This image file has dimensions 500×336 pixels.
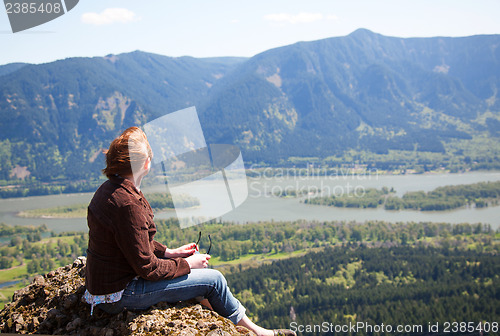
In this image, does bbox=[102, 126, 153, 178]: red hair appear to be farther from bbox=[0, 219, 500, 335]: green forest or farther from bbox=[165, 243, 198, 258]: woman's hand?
bbox=[0, 219, 500, 335]: green forest

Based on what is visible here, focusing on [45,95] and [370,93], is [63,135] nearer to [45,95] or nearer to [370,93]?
[45,95]

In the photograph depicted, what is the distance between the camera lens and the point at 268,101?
504 ft

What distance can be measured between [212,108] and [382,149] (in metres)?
58.0

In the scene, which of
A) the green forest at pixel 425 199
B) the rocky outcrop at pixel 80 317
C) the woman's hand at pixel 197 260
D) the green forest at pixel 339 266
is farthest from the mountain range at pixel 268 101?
A: the woman's hand at pixel 197 260

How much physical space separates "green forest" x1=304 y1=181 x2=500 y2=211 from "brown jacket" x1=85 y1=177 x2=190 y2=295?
67.1 m

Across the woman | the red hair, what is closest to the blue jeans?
the woman

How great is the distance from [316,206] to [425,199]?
56.5 feet

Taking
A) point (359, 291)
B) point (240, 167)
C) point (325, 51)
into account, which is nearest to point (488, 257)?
point (359, 291)

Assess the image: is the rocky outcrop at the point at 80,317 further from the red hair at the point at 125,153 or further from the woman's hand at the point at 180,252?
the red hair at the point at 125,153

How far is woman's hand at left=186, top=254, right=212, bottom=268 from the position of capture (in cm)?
233

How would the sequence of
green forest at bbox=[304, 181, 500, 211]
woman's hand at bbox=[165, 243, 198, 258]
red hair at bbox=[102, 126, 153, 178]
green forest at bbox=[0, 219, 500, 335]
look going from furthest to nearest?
green forest at bbox=[304, 181, 500, 211]
green forest at bbox=[0, 219, 500, 335]
woman's hand at bbox=[165, 243, 198, 258]
red hair at bbox=[102, 126, 153, 178]

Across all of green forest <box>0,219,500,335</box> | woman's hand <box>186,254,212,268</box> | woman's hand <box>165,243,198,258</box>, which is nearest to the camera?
woman's hand <box>186,254,212,268</box>

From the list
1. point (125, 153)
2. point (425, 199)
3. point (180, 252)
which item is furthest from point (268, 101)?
point (125, 153)

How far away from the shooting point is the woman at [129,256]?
2.03 meters
